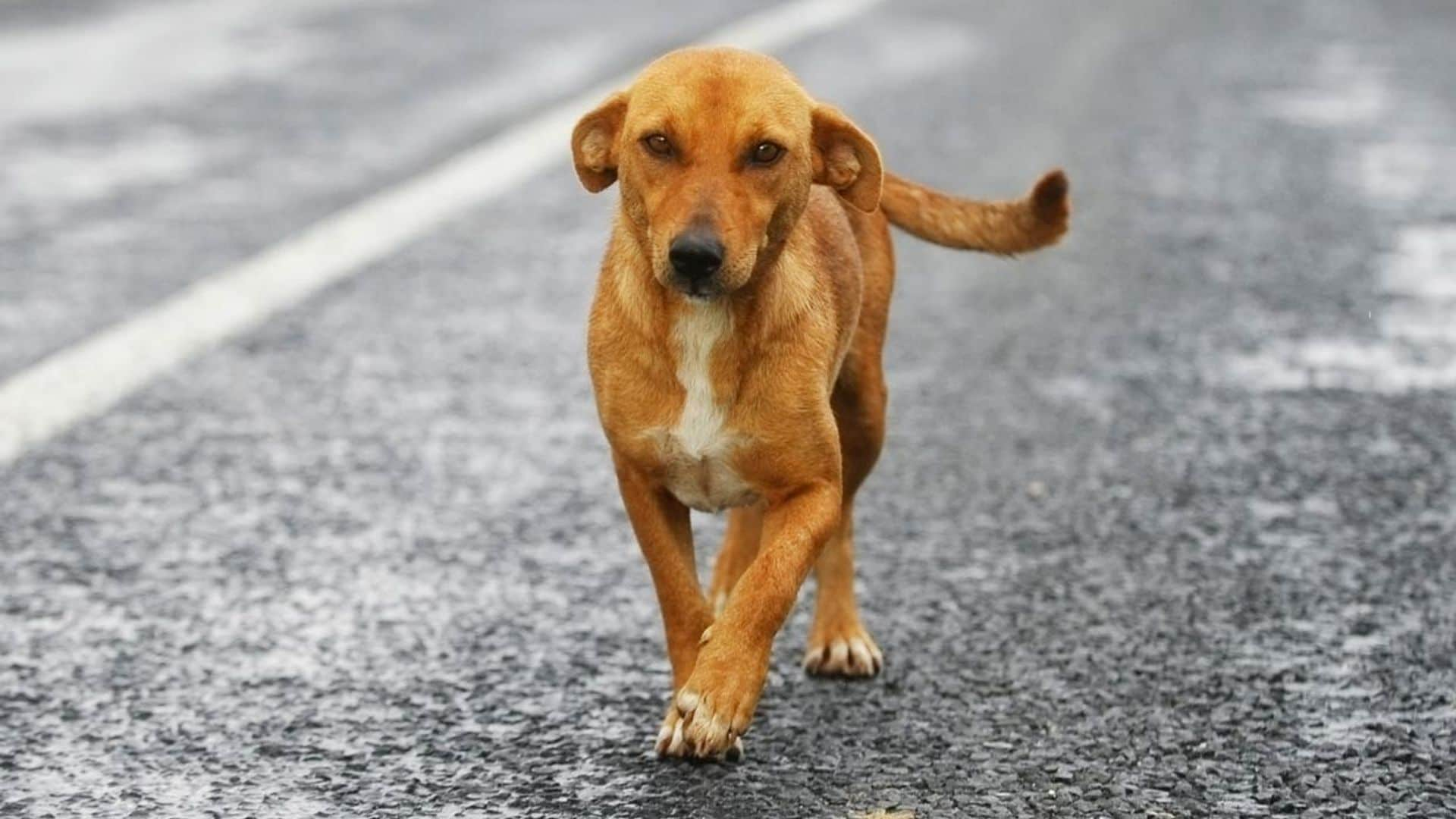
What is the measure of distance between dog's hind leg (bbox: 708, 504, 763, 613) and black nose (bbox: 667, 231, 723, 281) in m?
0.85

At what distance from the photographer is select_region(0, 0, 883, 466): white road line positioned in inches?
246

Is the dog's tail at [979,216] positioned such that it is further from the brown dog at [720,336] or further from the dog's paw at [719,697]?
the dog's paw at [719,697]

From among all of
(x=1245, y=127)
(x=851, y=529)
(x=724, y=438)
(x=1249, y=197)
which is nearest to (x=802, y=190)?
(x=724, y=438)

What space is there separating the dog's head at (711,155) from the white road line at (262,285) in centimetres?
232

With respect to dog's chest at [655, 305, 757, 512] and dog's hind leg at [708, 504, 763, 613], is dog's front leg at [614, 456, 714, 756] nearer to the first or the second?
dog's chest at [655, 305, 757, 512]

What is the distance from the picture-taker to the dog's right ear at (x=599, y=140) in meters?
4.04

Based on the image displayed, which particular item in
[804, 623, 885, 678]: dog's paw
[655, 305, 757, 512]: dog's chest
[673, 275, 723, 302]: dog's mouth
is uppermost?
[673, 275, 723, 302]: dog's mouth

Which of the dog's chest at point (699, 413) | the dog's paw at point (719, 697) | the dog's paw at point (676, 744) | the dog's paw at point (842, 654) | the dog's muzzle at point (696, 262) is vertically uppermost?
the dog's muzzle at point (696, 262)

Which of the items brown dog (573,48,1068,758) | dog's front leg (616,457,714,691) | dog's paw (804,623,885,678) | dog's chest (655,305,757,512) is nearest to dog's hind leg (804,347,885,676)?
dog's paw (804,623,885,678)

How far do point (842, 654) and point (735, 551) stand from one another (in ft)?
1.38

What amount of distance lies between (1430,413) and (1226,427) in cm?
55

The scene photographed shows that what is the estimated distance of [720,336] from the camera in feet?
13.2

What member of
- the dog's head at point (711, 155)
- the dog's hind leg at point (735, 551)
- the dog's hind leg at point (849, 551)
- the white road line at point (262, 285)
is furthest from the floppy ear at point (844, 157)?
the white road line at point (262, 285)

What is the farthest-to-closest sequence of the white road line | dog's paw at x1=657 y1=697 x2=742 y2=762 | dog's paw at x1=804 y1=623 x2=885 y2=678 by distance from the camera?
the white road line
dog's paw at x1=804 y1=623 x2=885 y2=678
dog's paw at x1=657 y1=697 x2=742 y2=762
